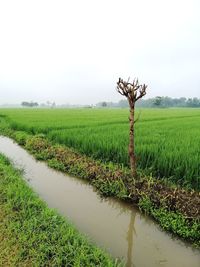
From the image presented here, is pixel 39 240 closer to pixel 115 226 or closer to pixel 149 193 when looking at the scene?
pixel 115 226

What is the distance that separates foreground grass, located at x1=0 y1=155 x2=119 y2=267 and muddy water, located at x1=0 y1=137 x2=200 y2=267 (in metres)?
0.35

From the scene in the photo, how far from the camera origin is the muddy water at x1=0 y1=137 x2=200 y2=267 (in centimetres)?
307

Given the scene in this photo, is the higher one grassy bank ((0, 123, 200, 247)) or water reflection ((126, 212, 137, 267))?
grassy bank ((0, 123, 200, 247))

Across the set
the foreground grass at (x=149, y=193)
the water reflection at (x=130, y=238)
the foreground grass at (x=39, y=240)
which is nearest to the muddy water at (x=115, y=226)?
the water reflection at (x=130, y=238)

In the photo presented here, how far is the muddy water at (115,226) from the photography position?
3.07 meters

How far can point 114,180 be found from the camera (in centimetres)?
499

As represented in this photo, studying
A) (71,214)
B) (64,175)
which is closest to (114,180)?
(71,214)

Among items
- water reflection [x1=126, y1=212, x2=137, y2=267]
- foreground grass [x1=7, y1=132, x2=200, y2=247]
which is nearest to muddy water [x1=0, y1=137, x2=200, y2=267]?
water reflection [x1=126, y1=212, x2=137, y2=267]

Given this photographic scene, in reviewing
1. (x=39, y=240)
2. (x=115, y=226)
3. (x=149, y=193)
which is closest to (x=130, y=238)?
(x=115, y=226)

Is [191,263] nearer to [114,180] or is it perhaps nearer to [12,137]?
[114,180]

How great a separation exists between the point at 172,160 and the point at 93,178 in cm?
169

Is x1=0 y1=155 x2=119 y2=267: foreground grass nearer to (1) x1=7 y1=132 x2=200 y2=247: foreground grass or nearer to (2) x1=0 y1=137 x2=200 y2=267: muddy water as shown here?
(2) x1=0 y1=137 x2=200 y2=267: muddy water

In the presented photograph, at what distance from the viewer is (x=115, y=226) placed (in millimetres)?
3812

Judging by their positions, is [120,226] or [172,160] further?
[172,160]
